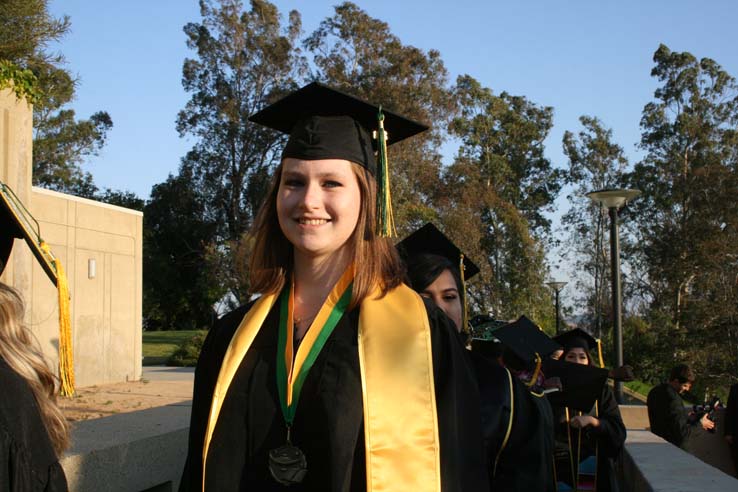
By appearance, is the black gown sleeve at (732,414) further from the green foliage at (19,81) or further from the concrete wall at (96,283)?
the concrete wall at (96,283)

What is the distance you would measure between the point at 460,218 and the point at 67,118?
843 inches

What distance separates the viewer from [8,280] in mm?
9812

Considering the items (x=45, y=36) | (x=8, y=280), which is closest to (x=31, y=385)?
(x=8, y=280)

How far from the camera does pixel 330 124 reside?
2.25 metres

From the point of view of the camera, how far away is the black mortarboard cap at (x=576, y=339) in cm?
595

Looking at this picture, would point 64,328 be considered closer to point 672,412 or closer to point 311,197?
point 311,197

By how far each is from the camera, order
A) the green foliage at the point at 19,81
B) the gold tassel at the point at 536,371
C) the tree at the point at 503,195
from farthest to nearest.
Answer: the tree at the point at 503,195, the green foliage at the point at 19,81, the gold tassel at the point at 536,371

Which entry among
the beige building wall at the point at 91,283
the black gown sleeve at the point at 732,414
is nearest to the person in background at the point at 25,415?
the black gown sleeve at the point at 732,414

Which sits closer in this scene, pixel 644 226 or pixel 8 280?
pixel 8 280

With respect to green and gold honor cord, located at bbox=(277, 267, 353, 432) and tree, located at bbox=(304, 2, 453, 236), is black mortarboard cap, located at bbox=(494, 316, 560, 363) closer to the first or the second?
green and gold honor cord, located at bbox=(277, 267, 353, 432)

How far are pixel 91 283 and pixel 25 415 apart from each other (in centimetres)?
1360

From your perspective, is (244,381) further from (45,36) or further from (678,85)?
(678,85)

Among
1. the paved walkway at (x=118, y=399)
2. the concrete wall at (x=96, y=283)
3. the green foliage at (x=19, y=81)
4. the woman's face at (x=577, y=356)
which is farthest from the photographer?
the concrete wall at (x=96, y=283)

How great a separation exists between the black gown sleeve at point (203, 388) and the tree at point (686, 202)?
A: 2470cm
